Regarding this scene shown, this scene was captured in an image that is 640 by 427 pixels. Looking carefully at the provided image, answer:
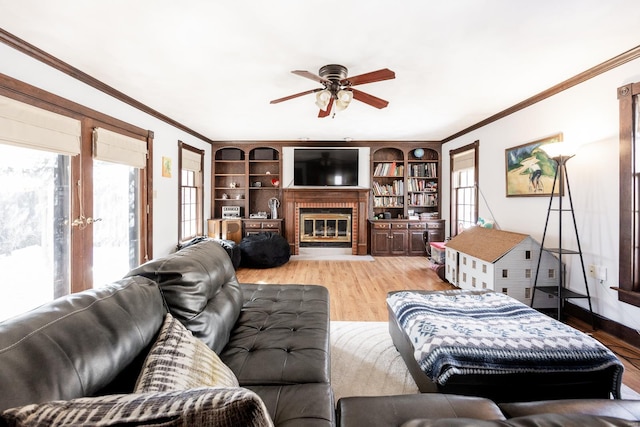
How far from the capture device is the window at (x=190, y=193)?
4.72 meters

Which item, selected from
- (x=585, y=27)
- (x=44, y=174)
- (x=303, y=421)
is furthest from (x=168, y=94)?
(x=585, y=27)

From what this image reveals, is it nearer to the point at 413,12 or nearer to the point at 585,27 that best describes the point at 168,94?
the point at 413,12

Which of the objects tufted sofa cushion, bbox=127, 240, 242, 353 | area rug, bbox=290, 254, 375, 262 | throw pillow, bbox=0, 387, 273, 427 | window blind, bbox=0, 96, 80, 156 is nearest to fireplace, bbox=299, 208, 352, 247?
area rug, bbox=290, 254, 375, 262

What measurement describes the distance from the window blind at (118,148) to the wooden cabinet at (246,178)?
2426 millimetres

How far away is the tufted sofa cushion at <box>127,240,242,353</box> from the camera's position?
1.29m

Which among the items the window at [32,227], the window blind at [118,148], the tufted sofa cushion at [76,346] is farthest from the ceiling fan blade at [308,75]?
the window at [32,227]

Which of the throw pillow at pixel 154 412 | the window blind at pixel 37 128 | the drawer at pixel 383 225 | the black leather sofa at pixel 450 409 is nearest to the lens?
the throw pillow at pixel 154 412

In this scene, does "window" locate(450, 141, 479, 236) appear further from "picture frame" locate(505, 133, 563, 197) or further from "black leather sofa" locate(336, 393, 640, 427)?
"black leather sofa" locate(336, 393, 640, 427)

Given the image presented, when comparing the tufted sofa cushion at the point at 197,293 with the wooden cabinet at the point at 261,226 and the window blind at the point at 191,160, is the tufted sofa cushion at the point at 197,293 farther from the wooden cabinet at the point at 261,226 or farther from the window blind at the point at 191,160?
the wooden cabinet at the point at 261,226

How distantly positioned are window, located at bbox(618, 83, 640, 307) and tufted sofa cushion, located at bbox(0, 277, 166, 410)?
3.34 m

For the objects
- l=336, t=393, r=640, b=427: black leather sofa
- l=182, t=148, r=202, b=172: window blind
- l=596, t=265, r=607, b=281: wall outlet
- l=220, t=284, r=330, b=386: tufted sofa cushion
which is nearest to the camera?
l=336, t=393, r=640, b=427: black leather sofa

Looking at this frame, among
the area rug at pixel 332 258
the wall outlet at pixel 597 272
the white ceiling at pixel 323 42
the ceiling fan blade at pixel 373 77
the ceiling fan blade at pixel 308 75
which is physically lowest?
the area rug at pixel 332 258

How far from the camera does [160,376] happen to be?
2.56 ft

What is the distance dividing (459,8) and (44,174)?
3.47 metres
